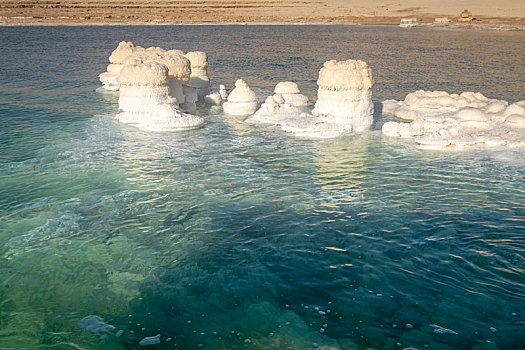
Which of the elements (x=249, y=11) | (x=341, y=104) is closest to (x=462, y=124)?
(x=341, y=104)

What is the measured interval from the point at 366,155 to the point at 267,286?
908cm

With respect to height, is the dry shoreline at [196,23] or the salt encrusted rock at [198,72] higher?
the dry shoreline at [196,23]

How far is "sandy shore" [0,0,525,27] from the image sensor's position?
3708 inches

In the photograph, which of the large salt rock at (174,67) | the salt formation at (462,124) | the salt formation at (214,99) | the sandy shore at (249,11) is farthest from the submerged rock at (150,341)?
the sandy shore at (249,11)

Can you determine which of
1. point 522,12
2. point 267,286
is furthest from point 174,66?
point 522,12

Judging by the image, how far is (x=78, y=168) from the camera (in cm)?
1523

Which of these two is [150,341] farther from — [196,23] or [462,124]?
[196,23]

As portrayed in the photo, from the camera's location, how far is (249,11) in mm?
119000

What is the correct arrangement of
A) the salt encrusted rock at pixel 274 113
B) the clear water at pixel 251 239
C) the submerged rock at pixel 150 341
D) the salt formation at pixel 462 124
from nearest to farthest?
the submerged rock at pixel 150 341 → the clear water at pixel 251 239 → the salt formation at pixel 462 124 → the salt encrusted rock at pixel 274 113

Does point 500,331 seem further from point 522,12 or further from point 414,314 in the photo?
point 522,12

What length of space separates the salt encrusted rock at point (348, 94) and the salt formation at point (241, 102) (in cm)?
407

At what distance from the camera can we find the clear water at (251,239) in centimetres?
814

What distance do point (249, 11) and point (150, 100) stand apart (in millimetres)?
105493

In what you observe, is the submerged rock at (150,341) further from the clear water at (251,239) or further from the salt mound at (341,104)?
the salt mound at (341,104)
